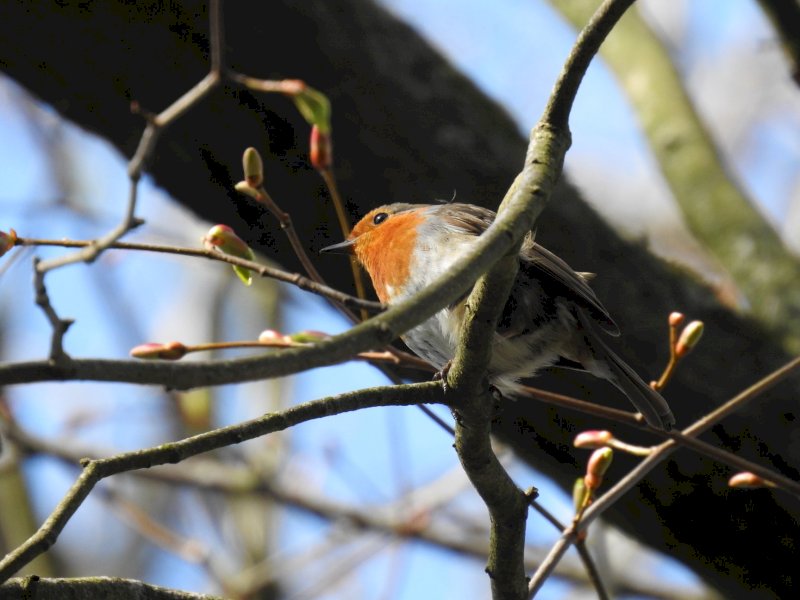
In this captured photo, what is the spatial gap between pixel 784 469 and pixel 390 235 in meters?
1.40

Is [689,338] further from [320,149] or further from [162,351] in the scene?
[162,351]

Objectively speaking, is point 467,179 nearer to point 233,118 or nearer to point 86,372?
point 233,118

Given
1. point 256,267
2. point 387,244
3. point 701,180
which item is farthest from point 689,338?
point 701,180

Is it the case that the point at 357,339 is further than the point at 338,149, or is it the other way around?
the point at 338,149

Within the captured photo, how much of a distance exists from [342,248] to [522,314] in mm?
635

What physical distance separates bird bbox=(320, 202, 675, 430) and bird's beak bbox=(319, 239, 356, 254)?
7cm

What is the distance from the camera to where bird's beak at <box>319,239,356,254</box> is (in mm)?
2963

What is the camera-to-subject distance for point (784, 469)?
3.02m

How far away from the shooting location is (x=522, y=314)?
2.72 meters

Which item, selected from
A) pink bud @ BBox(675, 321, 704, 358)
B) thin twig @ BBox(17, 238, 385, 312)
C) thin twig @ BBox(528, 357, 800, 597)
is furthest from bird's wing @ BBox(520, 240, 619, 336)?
thin twig @ BBox(17, 238, 385, 312)

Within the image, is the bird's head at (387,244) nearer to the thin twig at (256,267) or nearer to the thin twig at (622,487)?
the thin twig at (622,487)

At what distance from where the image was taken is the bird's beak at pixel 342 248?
9.72 ft

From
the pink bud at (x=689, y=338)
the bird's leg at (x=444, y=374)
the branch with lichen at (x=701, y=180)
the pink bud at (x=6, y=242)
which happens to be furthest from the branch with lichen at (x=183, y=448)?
the branch with lichen at (x=701, y=180)

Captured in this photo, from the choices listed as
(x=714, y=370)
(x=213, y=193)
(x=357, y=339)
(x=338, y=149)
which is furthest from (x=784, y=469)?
(x=357, y=339)
